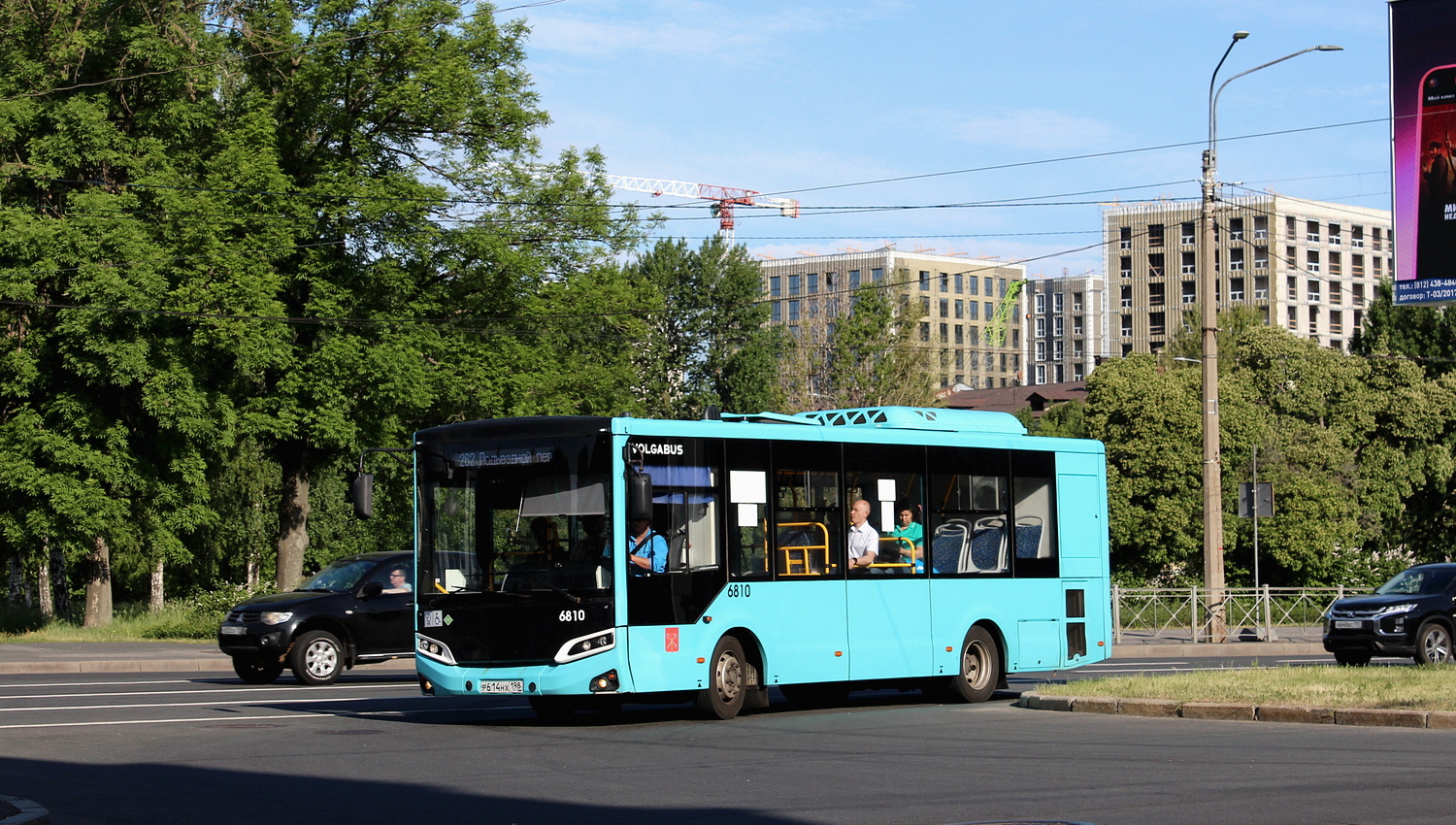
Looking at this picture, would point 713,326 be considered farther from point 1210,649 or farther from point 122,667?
point 122,667

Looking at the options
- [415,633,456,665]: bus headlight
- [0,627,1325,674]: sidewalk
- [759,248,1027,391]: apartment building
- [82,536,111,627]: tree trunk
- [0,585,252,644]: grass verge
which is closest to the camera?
[415,633,456,665]: bus headlight

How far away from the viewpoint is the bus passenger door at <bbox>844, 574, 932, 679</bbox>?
16.5 meters

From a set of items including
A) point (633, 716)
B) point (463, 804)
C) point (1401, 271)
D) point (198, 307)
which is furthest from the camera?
point (198, 307)

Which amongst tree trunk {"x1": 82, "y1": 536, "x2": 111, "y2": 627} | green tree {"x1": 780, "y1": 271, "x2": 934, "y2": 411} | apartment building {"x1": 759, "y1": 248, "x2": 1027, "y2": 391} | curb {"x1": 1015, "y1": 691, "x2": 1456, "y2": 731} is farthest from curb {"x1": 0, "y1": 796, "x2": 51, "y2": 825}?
apartment building {"x1": 759, "y1": 248, "x2": 1027, "y2": 391}

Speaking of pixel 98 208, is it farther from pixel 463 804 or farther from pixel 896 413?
pixel 463 804

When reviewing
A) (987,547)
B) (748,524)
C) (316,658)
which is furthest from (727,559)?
(316,658)

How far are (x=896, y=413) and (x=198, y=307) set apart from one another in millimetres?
18438

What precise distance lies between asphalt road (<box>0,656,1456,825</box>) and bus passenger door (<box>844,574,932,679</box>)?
49 centimetres

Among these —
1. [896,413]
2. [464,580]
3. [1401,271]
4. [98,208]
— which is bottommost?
[464,580]

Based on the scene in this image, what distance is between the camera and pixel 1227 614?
3400 centimetres

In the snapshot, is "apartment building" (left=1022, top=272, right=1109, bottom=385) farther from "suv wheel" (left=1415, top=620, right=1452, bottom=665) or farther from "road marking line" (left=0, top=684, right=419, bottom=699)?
"road marking line" (left=0, top=684, right=419, bottom=699)

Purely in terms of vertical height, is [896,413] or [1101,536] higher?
[896,413]

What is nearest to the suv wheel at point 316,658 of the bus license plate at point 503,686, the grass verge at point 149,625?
→ the bus license plate at point 503,686

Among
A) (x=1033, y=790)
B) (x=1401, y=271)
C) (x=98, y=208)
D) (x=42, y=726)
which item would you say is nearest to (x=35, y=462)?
(x=98, y=208)
